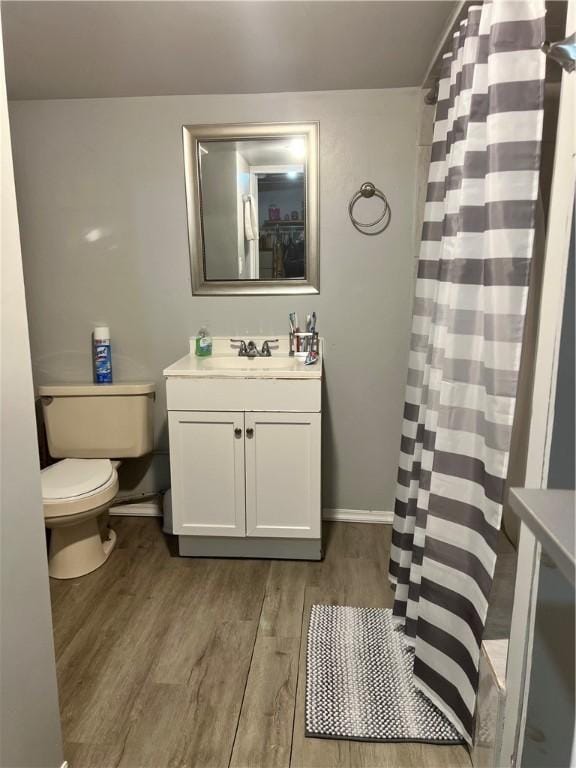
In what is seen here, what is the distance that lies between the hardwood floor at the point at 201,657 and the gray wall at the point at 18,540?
0.36 m

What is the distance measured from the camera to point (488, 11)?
1.27 metres

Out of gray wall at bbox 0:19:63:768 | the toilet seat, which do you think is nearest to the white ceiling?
gray wall at bbox 0:19:63:768

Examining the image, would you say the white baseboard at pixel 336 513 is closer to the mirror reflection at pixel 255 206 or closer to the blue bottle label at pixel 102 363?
the blue bottle label at pixel 102 363

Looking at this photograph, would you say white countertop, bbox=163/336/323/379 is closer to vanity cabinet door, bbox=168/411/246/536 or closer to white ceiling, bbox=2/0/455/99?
vanity cabinet door, bbox=168/411/246/536

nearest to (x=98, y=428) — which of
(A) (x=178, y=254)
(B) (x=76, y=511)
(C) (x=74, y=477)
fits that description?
(C) (x=74, y=477)

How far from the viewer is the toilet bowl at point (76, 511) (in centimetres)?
213

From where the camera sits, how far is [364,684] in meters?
1.68

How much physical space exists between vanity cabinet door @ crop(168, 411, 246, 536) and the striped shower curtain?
83cm

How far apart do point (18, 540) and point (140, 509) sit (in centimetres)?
178

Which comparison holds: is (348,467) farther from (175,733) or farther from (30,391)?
(30,391)

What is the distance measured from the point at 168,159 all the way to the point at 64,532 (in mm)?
1773

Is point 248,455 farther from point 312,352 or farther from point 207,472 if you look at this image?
point 312,352

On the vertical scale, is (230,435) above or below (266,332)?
below

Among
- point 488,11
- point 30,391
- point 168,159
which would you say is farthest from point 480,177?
point 168,159
